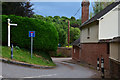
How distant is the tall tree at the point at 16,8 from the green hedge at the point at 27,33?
7.44 m

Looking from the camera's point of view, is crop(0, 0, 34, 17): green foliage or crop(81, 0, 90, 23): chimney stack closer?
crop(0, 0, 34, 17): green foliage

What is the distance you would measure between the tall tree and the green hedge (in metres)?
7.44

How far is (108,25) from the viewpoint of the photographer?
47.3 feet

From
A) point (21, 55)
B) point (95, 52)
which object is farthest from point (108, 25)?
point (21, 55)

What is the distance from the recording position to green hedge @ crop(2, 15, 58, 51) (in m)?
14.2

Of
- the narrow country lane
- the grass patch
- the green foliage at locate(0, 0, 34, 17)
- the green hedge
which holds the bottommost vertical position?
the narrow country lane

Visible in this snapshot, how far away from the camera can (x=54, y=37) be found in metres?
16.9

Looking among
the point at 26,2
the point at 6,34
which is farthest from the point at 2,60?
the point at 26,2

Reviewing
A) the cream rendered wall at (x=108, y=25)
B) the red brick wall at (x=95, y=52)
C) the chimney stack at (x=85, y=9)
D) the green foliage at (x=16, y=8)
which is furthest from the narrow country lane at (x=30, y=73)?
the chimney stack at (x=85, y=9)

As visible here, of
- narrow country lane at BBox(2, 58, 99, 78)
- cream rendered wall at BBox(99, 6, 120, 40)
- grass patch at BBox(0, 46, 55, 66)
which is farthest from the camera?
cream rendered wall at BBox(99, 6, 120, 40)

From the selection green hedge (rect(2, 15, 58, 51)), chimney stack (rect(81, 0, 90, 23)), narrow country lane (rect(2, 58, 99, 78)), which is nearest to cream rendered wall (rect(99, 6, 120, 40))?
green hedge (rect(2, 15, 58, 51))

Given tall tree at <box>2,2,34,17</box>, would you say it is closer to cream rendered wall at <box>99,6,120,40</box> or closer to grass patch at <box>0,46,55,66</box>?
grass patch at <box>0,46,55,66</box>

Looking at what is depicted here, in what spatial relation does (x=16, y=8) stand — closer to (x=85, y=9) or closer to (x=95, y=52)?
(x=85, y=9)

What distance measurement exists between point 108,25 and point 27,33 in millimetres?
7749
